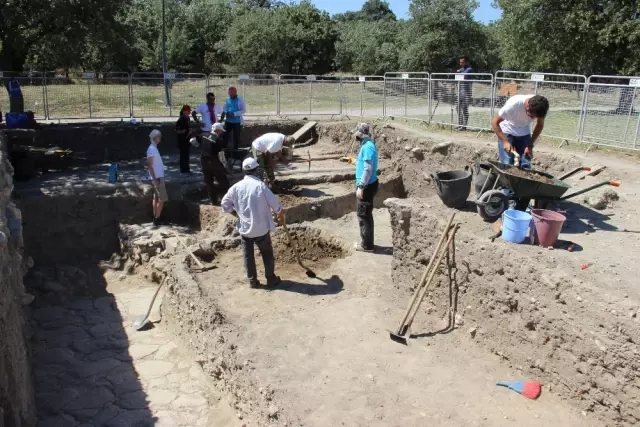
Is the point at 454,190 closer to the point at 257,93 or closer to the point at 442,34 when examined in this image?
the point at 257,93

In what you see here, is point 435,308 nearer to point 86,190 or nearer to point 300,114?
point 86,190

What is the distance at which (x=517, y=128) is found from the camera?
766cm

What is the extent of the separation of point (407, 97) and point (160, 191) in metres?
8.83

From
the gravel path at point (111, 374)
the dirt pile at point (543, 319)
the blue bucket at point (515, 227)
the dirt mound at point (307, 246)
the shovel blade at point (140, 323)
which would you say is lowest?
the gravel path at point (111, 374)

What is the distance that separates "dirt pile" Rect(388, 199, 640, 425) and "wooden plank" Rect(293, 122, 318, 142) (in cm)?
1084

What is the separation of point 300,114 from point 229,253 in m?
12.1

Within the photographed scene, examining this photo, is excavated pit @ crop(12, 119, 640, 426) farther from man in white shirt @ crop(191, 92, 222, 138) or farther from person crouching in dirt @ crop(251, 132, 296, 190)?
man in white shirt @ crop(191, 92, 222, 138)

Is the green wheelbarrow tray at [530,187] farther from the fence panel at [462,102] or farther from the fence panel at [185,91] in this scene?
the fence panel at [185,91]

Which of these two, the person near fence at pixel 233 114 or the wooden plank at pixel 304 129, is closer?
the person near fence at pixel 233 114

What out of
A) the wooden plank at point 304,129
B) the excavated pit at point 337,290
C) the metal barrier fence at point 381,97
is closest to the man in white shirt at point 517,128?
the excavated pit at point 337,290

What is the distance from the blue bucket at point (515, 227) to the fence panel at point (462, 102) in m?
8.67

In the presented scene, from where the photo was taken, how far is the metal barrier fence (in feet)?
40.2

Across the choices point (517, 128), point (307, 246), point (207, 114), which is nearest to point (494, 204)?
point (517, 128)

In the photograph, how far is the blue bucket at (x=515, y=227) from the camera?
600 cm
